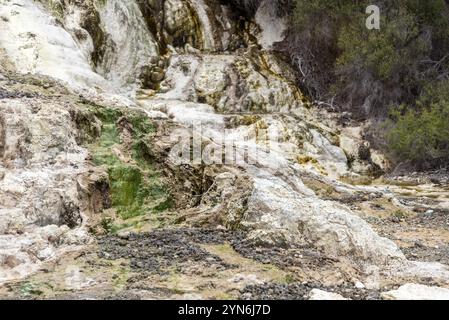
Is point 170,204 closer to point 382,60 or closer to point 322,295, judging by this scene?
point 322,295

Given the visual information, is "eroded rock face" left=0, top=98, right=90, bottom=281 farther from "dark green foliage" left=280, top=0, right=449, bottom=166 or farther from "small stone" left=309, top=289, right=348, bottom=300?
"dark green foliage" left=280, top=0, right=449, bottom=166

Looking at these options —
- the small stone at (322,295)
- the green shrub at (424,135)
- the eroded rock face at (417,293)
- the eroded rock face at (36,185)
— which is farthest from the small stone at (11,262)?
the green shrub at (424,135)

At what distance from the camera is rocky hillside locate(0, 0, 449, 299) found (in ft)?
23.5

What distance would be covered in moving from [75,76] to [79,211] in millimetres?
7032

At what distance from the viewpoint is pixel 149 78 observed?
21609mm

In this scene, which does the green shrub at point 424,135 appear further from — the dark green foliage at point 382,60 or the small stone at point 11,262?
the small stone at point 11,262

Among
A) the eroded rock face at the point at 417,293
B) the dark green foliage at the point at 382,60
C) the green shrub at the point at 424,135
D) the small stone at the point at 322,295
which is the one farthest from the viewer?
the dark green foliage at the point at 382,60

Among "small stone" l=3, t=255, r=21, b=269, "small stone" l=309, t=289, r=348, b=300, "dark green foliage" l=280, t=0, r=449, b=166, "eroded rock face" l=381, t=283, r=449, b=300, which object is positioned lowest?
"eroded rock face" l=381, t=283, r=449, b=300

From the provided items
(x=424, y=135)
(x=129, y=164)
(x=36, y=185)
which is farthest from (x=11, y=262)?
(x=424, y=135)

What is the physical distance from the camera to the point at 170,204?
10.6 metres

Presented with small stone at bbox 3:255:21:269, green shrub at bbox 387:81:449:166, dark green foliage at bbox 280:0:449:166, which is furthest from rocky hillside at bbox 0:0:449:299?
Answer: dark green foliage at bbox 280:0:449:166

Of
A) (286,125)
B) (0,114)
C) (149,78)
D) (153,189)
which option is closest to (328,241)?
(153,189)

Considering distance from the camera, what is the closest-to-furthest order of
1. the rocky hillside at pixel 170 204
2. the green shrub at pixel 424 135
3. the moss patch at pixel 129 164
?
the rocky hillside at pixel 170 204
the moss patch at pixel 129 164
the green shrub at pixel 424 135

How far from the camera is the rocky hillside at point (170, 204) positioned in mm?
7176
